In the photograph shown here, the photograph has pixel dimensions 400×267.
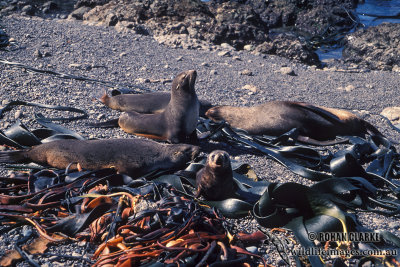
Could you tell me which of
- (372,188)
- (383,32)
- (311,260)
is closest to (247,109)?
(372,188)

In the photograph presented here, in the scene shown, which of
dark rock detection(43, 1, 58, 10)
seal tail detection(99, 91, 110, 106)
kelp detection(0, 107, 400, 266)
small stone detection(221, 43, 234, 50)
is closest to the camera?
kelp detection(0, 107, 400, 266)

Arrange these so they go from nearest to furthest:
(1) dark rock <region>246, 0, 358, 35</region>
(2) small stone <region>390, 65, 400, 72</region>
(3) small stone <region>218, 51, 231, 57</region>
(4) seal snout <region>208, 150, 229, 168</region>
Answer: (4) seal snout <region>208, 150, 229, 168</region> < (3) small stone <region>218, 51, 231, 57</region> < (2) small stone <region>390, 65, 400, 72</region> < (1) dark rock <region>246, 0, 358, 35</region>

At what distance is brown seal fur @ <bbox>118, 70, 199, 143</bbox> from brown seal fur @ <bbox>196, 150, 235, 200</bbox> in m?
1.30

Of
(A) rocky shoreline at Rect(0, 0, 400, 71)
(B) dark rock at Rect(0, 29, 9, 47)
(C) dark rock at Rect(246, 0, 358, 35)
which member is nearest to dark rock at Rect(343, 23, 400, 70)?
(A) rocky shoreline at Rect(0, 0, 400, 71)

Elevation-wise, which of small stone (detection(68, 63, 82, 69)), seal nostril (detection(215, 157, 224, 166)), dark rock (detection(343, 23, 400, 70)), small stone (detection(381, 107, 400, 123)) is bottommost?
dark rock (detection(343, 23, 400, 70))

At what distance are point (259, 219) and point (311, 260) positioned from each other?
0.55m

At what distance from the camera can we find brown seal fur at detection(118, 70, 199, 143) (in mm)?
4488

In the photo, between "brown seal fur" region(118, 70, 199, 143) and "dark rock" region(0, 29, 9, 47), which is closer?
"brown seal fur" region(118, 70, 199, 143)

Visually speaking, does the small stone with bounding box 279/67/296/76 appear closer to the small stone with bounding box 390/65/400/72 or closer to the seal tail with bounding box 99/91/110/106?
the small stone with bounding box 390/65/400/72

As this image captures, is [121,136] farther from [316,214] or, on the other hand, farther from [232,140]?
[316,214]

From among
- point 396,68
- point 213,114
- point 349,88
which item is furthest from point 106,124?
point 396,68

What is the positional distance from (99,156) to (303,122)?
2.65 metres

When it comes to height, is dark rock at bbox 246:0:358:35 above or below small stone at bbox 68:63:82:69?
below

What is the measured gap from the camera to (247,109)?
5328 mm
